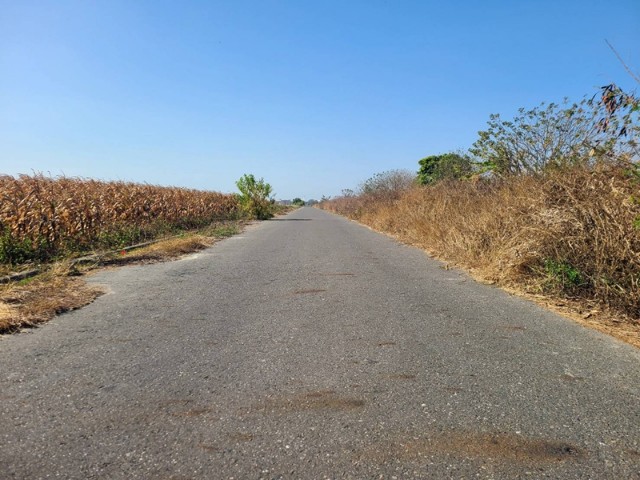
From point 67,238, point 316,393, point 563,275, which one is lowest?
point 316,393

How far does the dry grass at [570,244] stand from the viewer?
17.4 feet

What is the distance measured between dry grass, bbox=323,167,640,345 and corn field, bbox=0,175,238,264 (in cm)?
864

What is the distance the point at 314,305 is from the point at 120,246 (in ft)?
26.8

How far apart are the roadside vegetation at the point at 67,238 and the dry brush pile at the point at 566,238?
6140 mm

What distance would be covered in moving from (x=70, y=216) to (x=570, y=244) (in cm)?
1064

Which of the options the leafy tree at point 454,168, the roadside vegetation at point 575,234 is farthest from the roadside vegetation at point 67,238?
the leafy tree at point 454,168

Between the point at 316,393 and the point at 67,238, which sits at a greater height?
the point at 67,238

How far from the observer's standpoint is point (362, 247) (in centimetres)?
1295

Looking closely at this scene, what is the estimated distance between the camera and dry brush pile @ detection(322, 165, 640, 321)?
17.5 feet

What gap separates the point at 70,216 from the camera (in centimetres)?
Result: 1138

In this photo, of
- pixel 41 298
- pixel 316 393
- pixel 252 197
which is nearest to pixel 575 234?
pixel 316 393

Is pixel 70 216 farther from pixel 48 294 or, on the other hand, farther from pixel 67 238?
pixel 48 294

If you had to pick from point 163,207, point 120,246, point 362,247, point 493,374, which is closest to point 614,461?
point 493,374

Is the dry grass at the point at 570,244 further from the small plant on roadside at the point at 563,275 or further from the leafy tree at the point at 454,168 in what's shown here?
the leafy tree at the point at 454,168
